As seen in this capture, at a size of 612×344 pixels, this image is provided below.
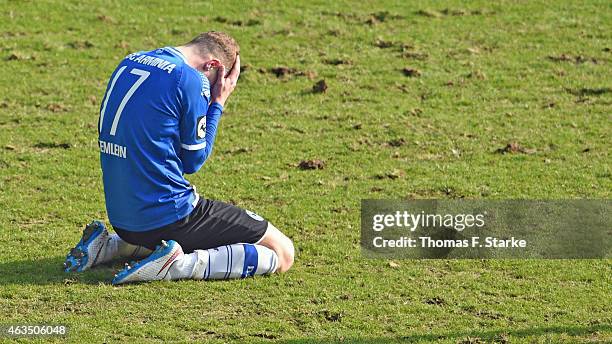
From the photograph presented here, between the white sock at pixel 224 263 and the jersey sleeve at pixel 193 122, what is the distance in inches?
24.5

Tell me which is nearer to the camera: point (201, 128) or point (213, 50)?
point (201, 128)

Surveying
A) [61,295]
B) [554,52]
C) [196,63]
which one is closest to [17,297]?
[61,295]

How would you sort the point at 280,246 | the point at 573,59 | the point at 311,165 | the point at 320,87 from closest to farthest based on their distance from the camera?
1. the point at 280,246
2. the point at 311,165
3. the point at 320,87
4. the point at 573,59

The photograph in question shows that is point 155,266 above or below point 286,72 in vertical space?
below

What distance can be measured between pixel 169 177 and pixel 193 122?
42 cm

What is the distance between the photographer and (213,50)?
9195 millimetres

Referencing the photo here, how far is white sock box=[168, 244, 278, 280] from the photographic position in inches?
354

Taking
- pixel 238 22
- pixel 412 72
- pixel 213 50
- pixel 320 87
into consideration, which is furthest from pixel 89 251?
pixel 238 22

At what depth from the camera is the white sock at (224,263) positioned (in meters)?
8.99

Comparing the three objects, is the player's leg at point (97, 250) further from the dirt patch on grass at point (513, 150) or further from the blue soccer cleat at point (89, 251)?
the dirt patch on grass at point (513, 150)

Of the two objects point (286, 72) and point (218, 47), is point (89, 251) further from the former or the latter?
point (286, 72)

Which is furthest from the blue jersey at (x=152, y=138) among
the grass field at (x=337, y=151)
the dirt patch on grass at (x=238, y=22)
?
the dirt patch on grass at (x=238, y=22)

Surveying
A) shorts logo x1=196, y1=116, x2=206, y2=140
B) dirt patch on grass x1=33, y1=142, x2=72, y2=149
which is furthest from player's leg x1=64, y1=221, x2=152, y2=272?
dirt patch on grass x1=33, y1=142, x2=72, y2=149

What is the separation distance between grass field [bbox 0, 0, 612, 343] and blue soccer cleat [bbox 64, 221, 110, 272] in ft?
0.33
